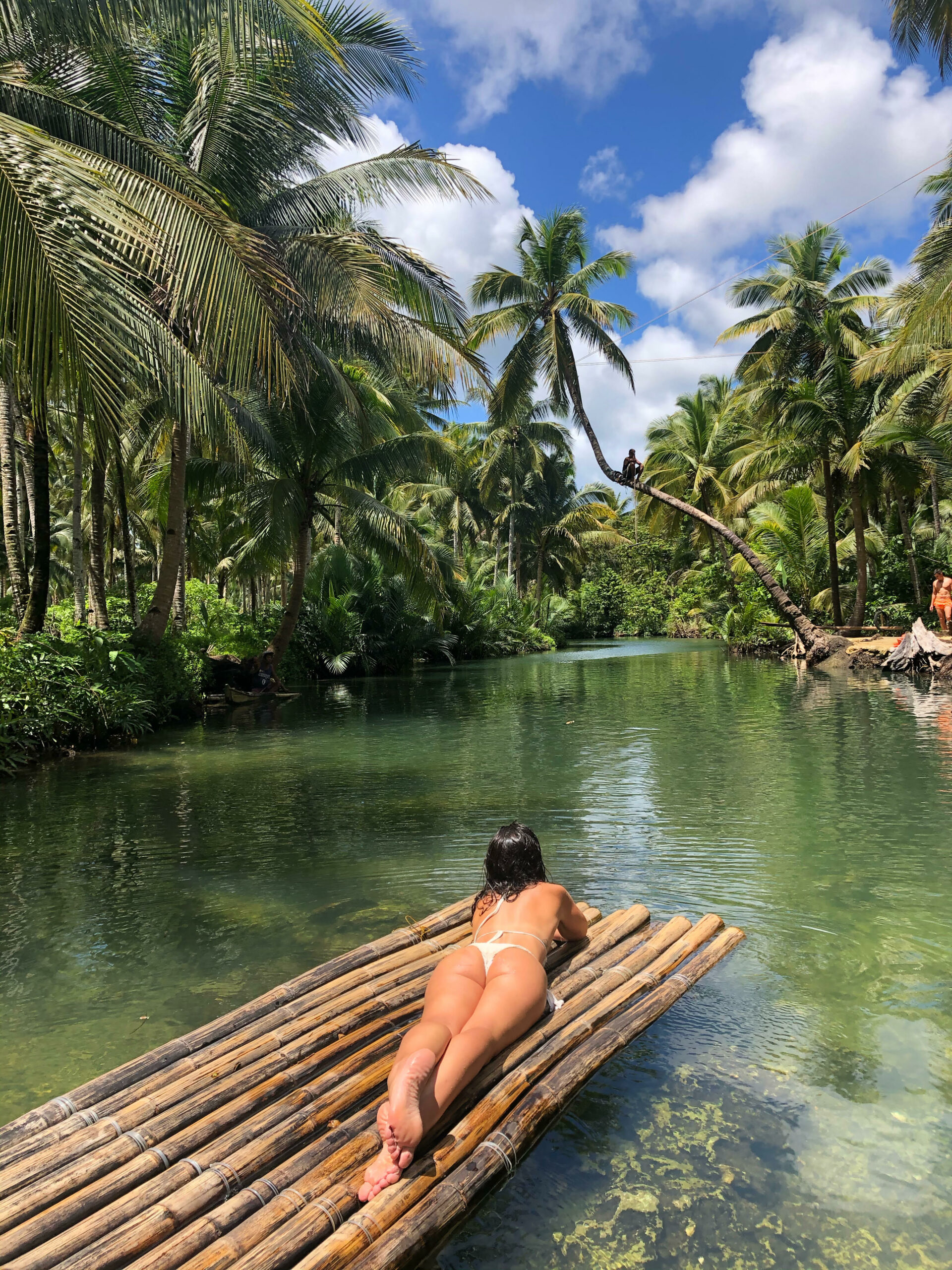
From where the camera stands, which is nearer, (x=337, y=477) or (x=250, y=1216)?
(x=250, y=1216)

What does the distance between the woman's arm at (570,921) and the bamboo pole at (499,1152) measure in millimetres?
439

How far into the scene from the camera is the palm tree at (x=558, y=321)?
2252 centimetres

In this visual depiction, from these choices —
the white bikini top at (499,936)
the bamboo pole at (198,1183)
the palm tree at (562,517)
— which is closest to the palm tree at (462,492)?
the palm tree at (562,517)

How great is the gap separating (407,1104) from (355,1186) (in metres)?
0.24

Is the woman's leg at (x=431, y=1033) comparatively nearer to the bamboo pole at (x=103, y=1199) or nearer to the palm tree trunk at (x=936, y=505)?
the bamboo pole at (x=103, y=1199)

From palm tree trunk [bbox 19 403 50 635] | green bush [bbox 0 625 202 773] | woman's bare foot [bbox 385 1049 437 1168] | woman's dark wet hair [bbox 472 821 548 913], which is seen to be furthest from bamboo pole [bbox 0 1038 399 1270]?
palm tree trunk [bbox 19 403 50 635]

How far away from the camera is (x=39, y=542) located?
36.8ft

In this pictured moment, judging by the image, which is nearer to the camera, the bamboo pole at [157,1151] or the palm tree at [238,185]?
the bamboo pole at [157,1151]

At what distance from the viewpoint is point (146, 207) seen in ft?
19.2

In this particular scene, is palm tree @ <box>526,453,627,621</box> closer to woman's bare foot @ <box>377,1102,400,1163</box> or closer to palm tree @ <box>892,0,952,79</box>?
palm tree @ <box>892,0,952,79</box>

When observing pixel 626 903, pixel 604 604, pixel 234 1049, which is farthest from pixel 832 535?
pixel 604 604

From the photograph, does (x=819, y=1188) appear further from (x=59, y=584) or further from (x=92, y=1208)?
(x=59, y=584)

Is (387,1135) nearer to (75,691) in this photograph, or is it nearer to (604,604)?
(75,691)

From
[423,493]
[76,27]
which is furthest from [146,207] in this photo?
[423,493]
